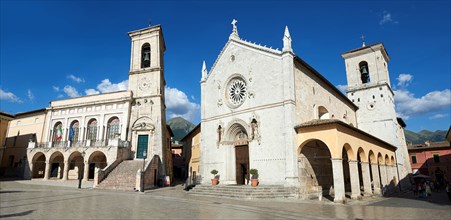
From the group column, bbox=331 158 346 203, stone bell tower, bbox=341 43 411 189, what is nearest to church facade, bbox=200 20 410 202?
column, bbox=331 158 346 203

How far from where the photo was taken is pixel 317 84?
976 inches

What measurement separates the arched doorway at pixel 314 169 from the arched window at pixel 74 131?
2645cm

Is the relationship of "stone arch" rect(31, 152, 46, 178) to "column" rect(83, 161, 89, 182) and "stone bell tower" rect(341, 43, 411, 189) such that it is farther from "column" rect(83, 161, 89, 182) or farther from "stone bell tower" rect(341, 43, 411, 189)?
"stone bell tower" rect(341, 43, 411, 189)

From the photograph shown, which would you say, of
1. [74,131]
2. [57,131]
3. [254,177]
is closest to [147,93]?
[74,131]

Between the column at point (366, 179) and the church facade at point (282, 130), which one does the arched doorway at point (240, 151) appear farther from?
the column at point (366, 179)

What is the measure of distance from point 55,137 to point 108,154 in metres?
11.0

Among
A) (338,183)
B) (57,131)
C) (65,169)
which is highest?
(57,131)

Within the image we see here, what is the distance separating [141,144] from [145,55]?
1147cm

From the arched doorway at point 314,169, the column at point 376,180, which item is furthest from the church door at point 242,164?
the column at point 376,180

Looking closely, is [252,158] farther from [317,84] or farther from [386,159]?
[386,159]

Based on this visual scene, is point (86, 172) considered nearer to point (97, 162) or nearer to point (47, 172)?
point (97, 162)

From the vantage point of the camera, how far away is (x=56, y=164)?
1305 inches

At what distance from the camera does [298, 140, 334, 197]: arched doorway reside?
63.2 ft

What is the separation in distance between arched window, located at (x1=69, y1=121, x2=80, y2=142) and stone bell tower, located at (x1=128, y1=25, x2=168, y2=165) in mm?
7396
